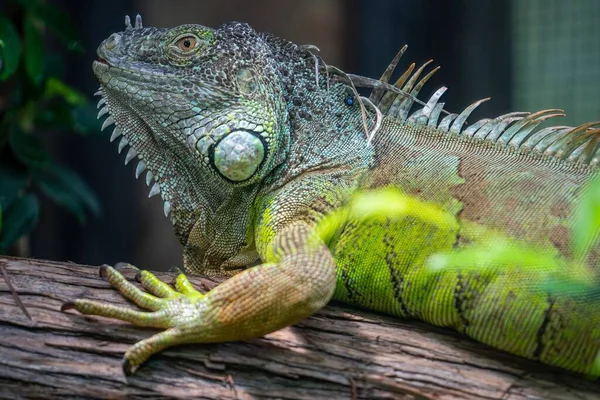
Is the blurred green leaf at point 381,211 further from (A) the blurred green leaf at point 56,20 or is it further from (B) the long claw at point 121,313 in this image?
(A) the blurred green leaf at point 56,20

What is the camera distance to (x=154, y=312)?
3252 mm

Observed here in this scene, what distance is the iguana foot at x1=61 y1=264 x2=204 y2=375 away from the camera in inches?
121

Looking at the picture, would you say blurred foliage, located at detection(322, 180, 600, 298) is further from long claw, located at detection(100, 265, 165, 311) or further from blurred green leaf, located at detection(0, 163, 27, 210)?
blurred green leaf, located at detection(0, 163, 27, 210)

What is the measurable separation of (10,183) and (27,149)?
33 centimetres

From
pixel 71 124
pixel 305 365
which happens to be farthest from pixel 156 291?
pixel 71 124

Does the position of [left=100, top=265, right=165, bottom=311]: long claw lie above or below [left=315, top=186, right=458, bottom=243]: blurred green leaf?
below

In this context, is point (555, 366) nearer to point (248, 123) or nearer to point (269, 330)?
point (269, 330)

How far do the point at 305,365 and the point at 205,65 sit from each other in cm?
182

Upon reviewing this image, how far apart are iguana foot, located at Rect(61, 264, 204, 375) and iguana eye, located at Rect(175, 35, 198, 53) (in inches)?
54.0

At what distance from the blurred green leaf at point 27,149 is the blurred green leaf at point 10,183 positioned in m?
A: 0.11

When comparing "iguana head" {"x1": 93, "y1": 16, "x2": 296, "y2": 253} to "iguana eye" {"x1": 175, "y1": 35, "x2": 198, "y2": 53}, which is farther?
"iguana eye" {"x1": 175, "y1": 35, "x2": 198, "y2": 53}

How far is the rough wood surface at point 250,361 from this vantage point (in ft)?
9.99

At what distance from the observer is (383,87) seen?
4.20 metres

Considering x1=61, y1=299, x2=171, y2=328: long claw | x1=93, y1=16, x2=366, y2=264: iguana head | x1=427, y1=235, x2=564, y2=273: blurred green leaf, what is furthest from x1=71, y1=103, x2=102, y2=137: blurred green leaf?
x1=427, y1=235, x2=564, y2=273: blurred green leaf
